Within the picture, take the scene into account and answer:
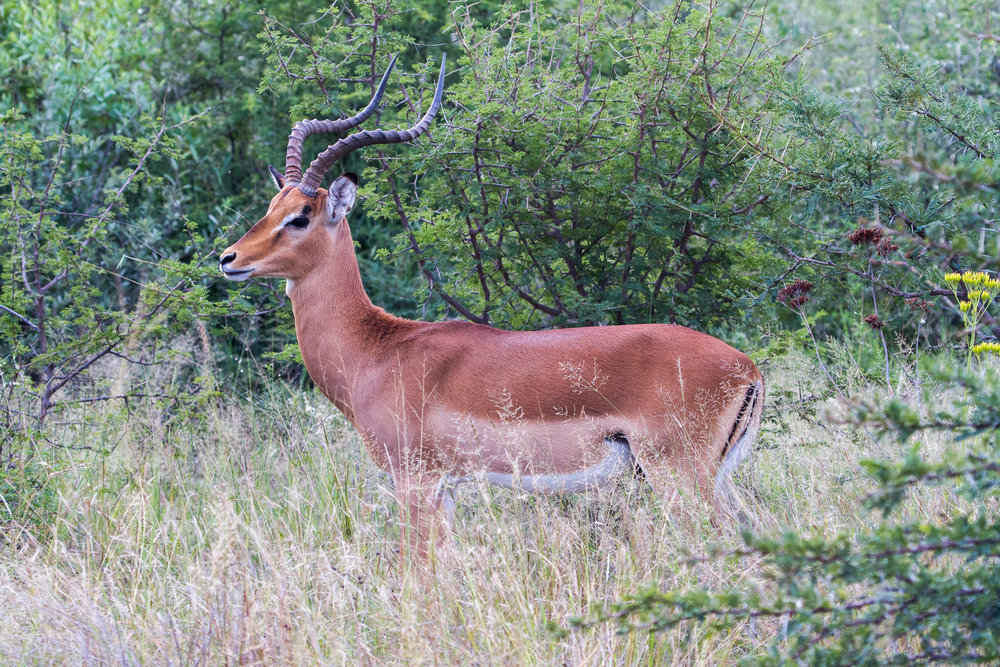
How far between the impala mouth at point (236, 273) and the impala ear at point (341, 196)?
0.56 metres

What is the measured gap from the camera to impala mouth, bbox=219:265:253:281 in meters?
4.79

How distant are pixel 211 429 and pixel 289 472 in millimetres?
1280

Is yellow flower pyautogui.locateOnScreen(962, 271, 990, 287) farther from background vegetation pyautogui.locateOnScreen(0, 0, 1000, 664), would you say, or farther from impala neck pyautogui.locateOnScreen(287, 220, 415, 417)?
impala neck pyautogui.locateOnScreen(287, 220, 415, 417)

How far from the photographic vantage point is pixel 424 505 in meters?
4.52

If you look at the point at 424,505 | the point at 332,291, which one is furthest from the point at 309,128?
the point at 424,505

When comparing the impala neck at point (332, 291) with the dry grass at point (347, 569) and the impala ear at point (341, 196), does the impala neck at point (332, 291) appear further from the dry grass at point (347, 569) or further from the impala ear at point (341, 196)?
the dry grass at point (347, 569)

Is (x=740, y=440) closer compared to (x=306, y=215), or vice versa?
(x=740, y=440)

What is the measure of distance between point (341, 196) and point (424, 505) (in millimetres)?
1692

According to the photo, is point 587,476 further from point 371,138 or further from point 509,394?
point 371,138

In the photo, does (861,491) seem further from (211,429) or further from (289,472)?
(211,429)

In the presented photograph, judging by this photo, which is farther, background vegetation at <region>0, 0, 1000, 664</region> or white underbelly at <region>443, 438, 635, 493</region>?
white underbelly at <region>443, 438, 635, 493</region>

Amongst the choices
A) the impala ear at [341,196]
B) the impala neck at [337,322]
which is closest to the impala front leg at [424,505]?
the impala neck at [337,322]

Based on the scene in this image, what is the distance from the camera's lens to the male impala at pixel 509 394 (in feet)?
14.2


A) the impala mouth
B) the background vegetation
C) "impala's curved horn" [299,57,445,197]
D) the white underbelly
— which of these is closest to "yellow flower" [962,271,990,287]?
the background vegetation
